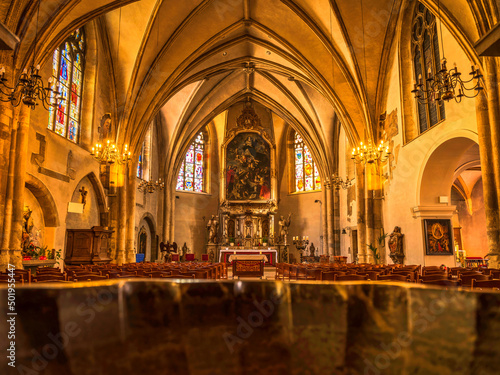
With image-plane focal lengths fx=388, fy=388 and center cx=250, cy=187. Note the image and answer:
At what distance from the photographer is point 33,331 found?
0.75 meters

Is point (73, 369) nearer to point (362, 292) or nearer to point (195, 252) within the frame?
point (362, 292)

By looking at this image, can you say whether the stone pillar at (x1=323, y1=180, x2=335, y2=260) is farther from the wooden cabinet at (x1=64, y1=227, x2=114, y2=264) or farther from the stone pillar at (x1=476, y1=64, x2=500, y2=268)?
the stone pillar at (x1=476, y1=64, x2=500, y2=268)

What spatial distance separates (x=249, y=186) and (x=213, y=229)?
4.41m

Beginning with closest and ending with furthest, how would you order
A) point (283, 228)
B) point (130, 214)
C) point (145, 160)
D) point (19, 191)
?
point (19, 191)
point (130, 214)
point (145, 160)
point (283, 228)

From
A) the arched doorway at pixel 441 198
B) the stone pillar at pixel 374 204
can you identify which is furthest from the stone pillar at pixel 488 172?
the stone pillar at pixel 374 204

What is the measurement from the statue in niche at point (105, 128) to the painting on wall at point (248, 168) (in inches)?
525

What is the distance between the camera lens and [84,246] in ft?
44.8

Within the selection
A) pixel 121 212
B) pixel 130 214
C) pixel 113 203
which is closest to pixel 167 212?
pixel 130 214

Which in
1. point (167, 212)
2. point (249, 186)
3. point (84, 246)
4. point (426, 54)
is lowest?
point (84, 246)

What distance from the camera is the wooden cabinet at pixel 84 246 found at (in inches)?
531

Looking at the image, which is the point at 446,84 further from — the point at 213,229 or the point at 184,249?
the point at 213,229

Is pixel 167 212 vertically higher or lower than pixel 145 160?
lower

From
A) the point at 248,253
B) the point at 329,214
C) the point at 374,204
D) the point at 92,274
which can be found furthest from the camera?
the point at 329,214

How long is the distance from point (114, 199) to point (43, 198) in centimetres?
462
